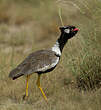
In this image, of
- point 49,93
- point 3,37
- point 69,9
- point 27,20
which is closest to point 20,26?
point 27,20

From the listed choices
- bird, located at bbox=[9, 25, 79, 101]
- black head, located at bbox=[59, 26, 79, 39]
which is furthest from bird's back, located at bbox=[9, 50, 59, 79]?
black head, located at bbox=[59, 26, 79, 39]

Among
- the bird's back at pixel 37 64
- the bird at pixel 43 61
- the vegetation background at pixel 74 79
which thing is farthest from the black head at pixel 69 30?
the bird's back at pixel 37 64

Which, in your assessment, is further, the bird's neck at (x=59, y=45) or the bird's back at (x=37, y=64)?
the bird's neck at (x=59, y=45)

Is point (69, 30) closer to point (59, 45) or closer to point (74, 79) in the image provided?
point (59, 45)

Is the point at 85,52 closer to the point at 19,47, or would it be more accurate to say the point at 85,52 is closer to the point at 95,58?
the point at 95,58

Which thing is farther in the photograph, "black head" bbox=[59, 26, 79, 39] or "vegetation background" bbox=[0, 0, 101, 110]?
"black head" bbox=[59, 26, 79, 39]

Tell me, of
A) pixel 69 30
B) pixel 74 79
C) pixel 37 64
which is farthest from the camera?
pixel 74 79

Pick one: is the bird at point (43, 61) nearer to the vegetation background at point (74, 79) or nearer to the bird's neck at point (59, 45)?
the bird's neck at point (59, 45)

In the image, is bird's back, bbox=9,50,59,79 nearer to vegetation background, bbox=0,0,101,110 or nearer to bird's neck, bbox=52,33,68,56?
bird's neck, bbox=52,33,68,56

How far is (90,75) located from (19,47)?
4665 mm

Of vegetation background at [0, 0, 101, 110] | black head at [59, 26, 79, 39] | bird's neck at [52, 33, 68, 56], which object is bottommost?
vegetation background at [0, 0, 101, 110]

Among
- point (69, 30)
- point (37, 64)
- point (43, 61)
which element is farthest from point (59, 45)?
point (37, 64)

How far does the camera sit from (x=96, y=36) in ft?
19.3

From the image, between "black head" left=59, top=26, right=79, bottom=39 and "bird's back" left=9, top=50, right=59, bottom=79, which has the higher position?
"black head" left=59, top=26, right=79, bottom=39
